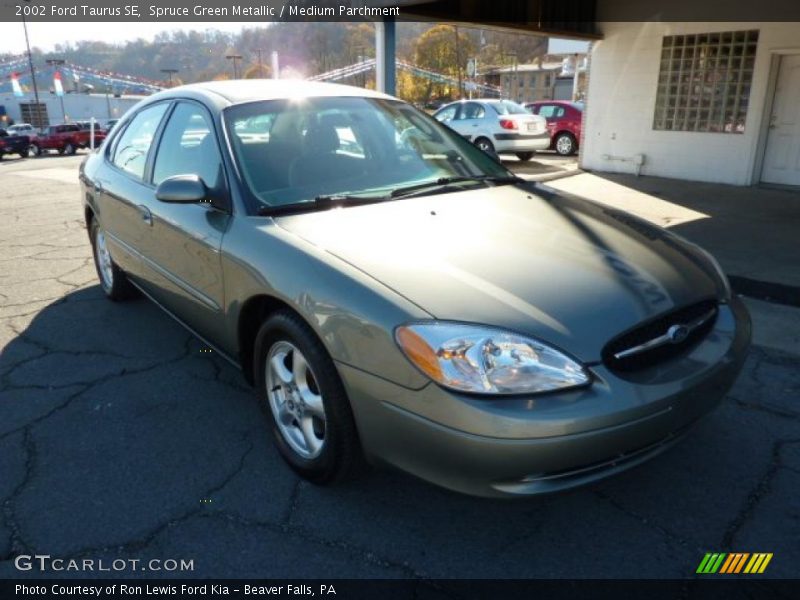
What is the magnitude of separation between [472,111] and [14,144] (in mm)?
23719

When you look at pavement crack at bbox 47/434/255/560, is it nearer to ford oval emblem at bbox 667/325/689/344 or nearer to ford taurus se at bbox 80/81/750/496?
ford taurus se at bbox 80/81/750/496

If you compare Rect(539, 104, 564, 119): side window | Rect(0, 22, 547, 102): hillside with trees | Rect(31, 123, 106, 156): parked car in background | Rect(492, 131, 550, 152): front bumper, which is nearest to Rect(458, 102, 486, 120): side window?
Rect(492, 131, 550, 152): front bumper

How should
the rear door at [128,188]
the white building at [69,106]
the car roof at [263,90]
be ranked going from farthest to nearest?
the white building at [69,106] < the rear door at [128,188] < the car roof at [263,90]

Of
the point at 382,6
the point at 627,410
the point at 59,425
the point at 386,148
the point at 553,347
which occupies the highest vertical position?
the point at 382,6

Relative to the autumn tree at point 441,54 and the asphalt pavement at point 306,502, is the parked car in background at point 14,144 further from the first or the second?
the autumn tree at point 441,54

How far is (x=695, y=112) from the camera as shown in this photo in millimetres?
10648

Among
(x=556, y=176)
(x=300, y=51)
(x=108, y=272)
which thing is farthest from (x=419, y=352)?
(x=300, y=51)

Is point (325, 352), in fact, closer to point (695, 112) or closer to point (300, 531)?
point (300, 531)

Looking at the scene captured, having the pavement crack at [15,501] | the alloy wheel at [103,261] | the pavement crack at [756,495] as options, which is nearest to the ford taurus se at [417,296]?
the pavement crack at [756,495]

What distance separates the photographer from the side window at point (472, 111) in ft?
47.7

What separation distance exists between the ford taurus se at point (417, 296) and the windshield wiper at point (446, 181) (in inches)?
0.6
